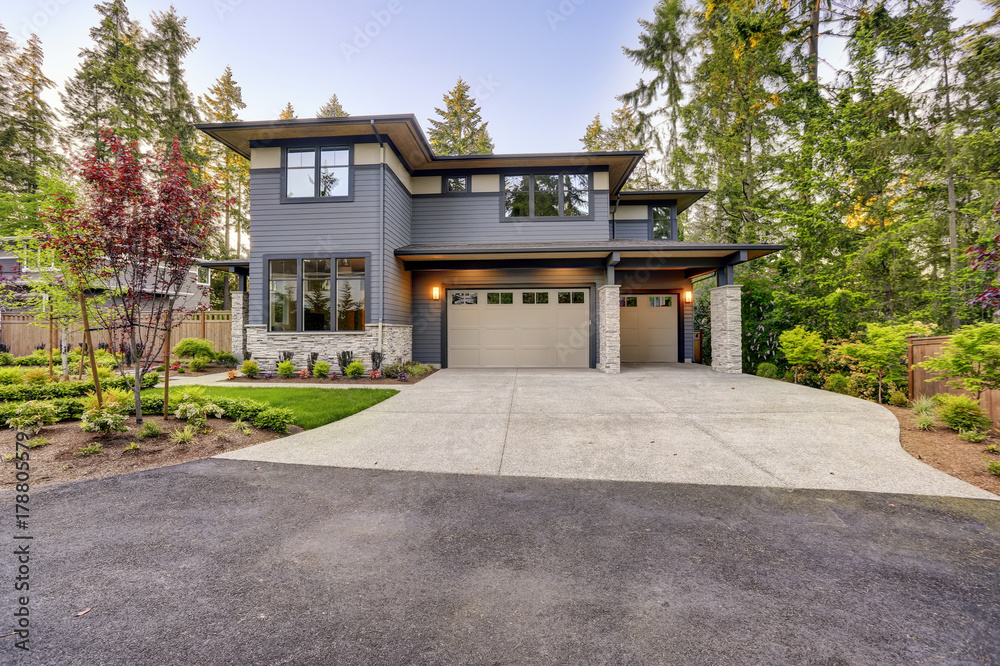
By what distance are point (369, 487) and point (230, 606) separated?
1.40 meters

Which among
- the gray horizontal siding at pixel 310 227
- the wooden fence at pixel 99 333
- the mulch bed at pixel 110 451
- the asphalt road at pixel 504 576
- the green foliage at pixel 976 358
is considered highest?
the gray horizontal siding at pixel 310 227

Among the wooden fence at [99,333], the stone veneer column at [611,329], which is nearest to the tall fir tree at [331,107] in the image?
the wooden fence at [99,333]

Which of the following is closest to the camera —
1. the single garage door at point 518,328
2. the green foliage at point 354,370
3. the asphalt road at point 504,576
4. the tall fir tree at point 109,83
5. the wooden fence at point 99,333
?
the asphalt road at point 504,576

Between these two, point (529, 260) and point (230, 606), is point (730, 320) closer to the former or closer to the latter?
point (529, 260)

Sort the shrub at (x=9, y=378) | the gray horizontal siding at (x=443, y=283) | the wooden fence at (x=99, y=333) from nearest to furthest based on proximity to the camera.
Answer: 1. the shrub at (x=9, y=378)
2. the gray horizontal siding at (x=443, y=283)
3. the wooden fence at (x=99, y=333)

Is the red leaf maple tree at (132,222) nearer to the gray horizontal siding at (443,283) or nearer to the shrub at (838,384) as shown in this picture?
the gray horizontal siding at (443,283)

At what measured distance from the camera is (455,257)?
32.5ft

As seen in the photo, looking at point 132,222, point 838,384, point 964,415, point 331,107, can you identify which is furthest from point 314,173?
point 331,107

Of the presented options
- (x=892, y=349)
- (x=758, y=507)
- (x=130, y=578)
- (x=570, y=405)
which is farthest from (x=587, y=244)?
(x=130, y=578)

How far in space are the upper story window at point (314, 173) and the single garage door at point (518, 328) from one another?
13.6 feet

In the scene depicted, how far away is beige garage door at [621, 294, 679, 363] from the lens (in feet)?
41.2

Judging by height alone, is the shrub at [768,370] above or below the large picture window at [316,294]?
below

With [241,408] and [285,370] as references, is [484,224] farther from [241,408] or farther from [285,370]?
[241,408]

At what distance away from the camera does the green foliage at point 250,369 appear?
8.95 m
